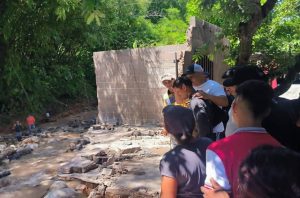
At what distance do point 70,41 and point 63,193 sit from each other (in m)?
12.7

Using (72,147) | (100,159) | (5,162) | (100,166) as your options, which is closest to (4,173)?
(5,162)

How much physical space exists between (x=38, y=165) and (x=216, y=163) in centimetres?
613

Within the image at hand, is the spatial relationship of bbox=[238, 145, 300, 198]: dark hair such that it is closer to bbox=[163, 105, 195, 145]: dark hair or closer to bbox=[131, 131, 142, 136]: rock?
bbox=[163, 105, 195, 145]: dark hair

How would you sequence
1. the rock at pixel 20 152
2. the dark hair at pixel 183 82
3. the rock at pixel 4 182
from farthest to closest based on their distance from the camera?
the rock at pixel 20 152, the rock at pixel 4 182, the dark hair at pixel 183 82

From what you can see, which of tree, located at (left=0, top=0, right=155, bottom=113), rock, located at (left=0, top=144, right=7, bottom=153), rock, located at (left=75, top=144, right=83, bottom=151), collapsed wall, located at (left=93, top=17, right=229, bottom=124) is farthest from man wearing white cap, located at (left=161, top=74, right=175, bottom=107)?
tree, located at (left=0, top=0, right=155, bottom=113)

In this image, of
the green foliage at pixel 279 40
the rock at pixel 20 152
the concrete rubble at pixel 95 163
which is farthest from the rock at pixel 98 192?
the rock at pixel 20 152

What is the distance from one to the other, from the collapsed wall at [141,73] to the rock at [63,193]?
4682 millimetres

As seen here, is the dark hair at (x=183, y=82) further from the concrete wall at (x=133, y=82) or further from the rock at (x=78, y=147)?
the concrete wall at (x=133, y=82)

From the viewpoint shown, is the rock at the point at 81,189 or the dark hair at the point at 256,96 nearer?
the dark hair at the point at 256,96

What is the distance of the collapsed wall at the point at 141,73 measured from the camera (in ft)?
31.1

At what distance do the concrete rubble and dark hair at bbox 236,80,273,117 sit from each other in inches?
104

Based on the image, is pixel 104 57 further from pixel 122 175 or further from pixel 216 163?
pixel 216 163

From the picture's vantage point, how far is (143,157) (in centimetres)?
662

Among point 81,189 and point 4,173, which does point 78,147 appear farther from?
point 81,189
